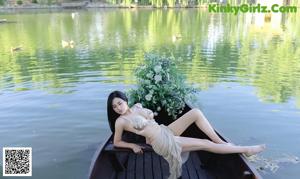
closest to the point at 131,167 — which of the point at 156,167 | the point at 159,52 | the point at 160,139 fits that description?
the point at 156,167

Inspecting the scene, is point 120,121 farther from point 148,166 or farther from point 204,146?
point 204,146

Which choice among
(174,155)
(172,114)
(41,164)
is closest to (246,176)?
(174,155)

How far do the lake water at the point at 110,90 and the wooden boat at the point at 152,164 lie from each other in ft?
4.86

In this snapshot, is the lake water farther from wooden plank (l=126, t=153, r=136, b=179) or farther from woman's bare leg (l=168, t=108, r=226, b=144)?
woman's bare leg (l=168, t=108, r=226, b=144)

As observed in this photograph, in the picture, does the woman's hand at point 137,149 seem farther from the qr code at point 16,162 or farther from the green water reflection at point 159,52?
the green water reflection at point 159,52

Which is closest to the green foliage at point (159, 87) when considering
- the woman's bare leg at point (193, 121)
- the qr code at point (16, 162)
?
the woman's bare leg at point (193, 121)

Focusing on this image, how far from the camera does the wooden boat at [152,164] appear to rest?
15.2 feet

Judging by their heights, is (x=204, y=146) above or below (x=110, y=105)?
A: below

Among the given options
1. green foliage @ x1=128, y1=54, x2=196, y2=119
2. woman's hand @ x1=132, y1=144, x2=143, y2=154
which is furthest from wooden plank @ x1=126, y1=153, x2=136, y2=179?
green foliage @ x1=128, y1=54, x2=196, y2=119

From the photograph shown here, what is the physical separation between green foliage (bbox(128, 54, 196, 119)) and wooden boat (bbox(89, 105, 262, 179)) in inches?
33.0

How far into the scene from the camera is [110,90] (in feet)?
38.8

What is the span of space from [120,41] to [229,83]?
1235 centimetres

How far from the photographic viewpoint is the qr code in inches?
238

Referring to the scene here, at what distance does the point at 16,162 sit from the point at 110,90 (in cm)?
588
